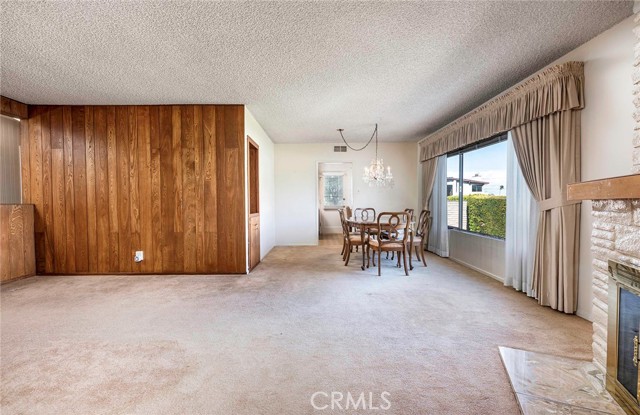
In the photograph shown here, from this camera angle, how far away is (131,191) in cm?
422

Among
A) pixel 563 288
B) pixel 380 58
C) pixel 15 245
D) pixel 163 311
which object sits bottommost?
pixel 163 311

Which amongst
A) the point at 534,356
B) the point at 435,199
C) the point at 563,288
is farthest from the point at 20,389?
the point at 435,199

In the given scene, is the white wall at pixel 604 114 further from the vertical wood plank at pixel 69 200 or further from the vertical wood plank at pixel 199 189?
the vertical wood plank at pixel 69 200

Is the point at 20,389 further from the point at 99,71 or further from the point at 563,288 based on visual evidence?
the point at 563,288

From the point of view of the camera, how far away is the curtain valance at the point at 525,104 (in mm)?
2605

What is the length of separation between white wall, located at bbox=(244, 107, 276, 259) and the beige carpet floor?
2046 mm

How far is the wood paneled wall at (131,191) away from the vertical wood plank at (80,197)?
0.05 ft

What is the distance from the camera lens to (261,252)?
536 cm

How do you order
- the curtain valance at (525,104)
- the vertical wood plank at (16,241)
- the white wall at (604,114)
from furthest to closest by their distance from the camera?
the vertical wood plank at (16,241), the curtain valance at (525,104), the white wall at (604,114)

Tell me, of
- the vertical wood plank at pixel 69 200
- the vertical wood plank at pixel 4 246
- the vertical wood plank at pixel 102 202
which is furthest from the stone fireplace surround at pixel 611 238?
the vertical wood plank at pixel 4 246

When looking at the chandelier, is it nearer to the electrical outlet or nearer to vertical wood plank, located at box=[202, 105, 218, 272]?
vertical wood plank, located at box=[202, 105, 218, 272]

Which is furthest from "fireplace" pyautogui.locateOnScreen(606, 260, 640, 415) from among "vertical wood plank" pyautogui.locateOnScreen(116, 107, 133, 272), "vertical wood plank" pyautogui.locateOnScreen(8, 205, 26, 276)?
"vertical wood plank" pyautogui.locateOnScreen(8, 205, 26, 276)

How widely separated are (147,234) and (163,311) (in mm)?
1863

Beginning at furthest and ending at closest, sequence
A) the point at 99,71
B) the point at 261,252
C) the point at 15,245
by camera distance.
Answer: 1. the point at 261,252
2. the point at 15,245
3. the point at 99,71
